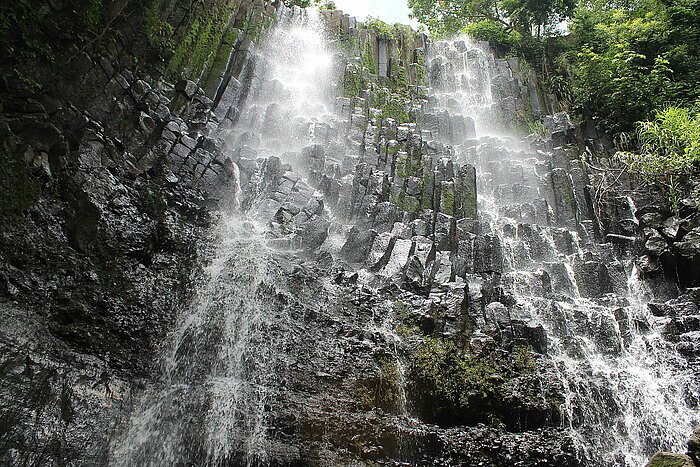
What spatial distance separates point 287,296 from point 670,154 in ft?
38.1

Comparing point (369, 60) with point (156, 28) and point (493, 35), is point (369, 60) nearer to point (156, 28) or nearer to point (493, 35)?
point (493, 35)

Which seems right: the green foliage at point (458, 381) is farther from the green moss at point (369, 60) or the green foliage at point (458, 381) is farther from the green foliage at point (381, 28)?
the green foliage at point (381, 28)

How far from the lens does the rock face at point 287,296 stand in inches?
302

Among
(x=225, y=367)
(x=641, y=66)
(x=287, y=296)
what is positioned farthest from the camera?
(x=641, y=66)

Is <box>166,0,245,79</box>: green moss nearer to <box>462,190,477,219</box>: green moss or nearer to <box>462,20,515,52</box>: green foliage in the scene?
<box>462,190,477,219</box>: green moss

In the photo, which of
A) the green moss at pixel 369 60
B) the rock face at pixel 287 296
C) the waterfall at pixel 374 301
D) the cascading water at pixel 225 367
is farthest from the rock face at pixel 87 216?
the green moss at pixel 369 60

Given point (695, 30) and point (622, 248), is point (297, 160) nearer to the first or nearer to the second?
point (622, 248)

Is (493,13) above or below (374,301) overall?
above

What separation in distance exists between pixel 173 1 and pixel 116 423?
13295 mm

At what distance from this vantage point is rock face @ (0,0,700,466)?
767 cm

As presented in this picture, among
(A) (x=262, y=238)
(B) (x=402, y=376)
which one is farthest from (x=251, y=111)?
(B) (x=402, y=376)

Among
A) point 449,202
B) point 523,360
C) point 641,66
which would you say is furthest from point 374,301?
point 641,66

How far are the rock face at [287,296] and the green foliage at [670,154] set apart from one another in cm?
115

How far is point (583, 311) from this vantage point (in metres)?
10.2
